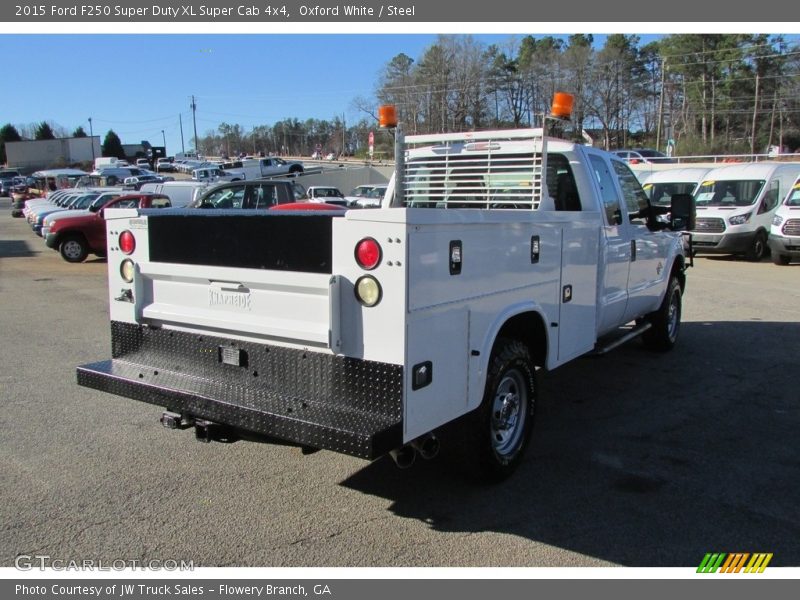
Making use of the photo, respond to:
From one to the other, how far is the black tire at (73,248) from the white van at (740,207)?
1640cm

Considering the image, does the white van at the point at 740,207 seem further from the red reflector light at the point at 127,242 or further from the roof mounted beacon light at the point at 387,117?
the red reflector light at the point at 127,242

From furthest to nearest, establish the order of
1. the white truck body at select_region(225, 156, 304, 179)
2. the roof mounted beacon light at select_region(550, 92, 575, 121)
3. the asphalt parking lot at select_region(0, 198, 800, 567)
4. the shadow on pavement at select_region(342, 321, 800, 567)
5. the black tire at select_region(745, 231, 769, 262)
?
the white truck body at select_region(225, 156, 304, 179)
the black tire at select_region(745, 231, 769, 262)
the roof mounted beacon light at select_region(550, 92, 575, 121)
the shadow on pavement at select_region(342, 321, 800, 567)
the asphalt parking lot at select_region(0, 198, 800, 567)

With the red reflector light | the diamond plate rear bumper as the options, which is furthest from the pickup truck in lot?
the diamond plate rear bumper

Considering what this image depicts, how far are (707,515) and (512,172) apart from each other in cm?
290

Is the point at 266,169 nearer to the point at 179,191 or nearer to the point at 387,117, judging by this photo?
the point at 179,191

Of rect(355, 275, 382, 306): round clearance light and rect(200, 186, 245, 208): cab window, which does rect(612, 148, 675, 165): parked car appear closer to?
rect(200, 186, 245, 208): cab window

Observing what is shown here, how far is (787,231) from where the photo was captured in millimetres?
16594

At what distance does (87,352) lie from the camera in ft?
25.2

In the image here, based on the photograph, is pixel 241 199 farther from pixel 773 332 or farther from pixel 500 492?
pixel 500 492

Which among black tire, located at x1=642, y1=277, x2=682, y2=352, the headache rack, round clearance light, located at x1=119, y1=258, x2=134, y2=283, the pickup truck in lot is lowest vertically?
black tire, located at x1=642, y1=277, x2=682, y2=352

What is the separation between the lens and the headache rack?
530 centimetres

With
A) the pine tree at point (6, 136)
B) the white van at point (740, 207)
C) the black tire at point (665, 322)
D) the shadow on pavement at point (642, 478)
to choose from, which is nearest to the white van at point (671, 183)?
the white van at point (740, 207)

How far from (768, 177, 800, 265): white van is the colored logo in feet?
50.6

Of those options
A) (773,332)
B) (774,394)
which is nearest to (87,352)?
(774,394)
